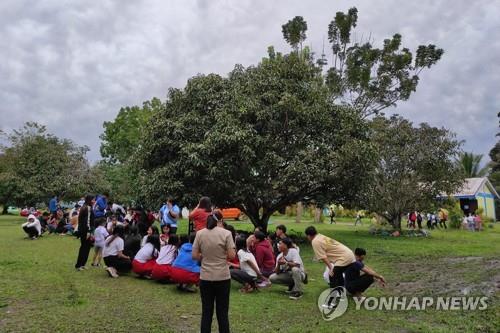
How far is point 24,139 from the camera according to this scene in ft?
109

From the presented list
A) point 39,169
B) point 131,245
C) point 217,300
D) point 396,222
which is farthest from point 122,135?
point 217,300

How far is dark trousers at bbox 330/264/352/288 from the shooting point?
7.74 metres

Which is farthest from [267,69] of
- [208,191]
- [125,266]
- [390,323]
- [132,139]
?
[132,139]

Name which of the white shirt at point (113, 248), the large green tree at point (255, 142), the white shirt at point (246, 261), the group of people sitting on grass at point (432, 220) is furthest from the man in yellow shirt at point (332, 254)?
the group of people sitting on grass at point (432, 220)

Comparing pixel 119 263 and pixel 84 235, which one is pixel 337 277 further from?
pixel 84 235

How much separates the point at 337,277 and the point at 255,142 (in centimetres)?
733

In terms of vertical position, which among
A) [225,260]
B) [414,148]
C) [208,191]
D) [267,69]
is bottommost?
[225,260]

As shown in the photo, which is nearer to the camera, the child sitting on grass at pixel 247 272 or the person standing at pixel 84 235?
the child sitting on grass at pixel 247 272

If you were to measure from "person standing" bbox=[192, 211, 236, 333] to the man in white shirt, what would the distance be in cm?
320

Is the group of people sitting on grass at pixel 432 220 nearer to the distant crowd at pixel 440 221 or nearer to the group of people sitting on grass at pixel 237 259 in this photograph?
the distant crowd at pixel 440 221

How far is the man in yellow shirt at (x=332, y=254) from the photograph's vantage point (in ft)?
24.8

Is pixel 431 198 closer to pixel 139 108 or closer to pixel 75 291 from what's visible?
pixel 75 291

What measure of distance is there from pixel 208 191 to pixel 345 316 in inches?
373

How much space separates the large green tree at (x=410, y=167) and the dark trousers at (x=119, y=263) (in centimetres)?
1549
